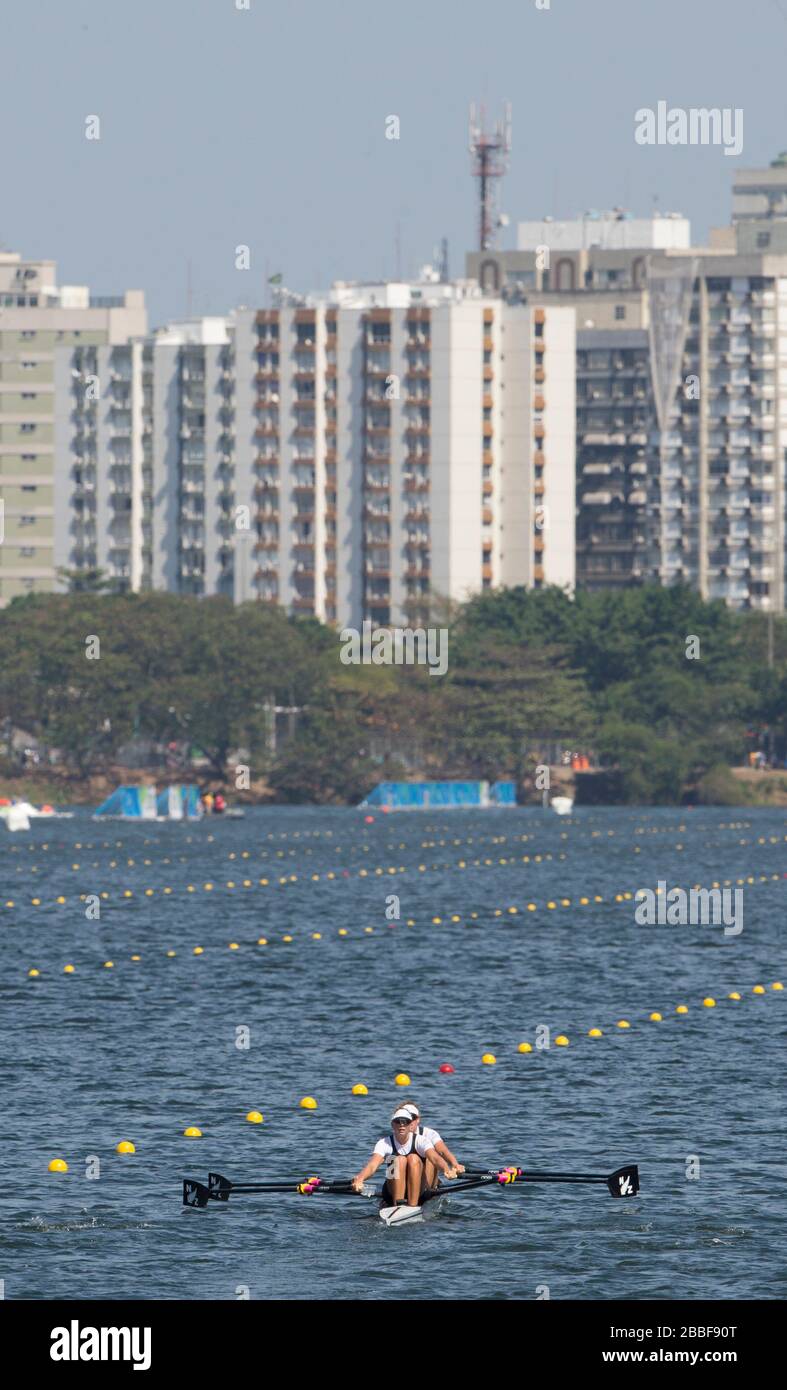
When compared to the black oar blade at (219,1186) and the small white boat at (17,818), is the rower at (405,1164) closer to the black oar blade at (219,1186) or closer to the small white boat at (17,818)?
the black oar blade at (219,1186)

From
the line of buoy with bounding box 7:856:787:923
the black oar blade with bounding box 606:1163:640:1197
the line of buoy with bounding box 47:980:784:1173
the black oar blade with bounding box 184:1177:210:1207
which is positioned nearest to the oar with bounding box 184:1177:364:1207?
the black oar blade with bounding box 184:1177:210:1207

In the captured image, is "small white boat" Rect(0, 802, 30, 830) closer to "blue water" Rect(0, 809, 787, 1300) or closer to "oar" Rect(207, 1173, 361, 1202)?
"blue water" Rect(0, 809, 787, 1300)

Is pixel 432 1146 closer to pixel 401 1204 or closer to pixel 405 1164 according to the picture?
pixel 405 1164

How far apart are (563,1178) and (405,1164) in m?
3.00

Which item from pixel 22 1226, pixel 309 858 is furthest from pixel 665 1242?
pixel 309 858

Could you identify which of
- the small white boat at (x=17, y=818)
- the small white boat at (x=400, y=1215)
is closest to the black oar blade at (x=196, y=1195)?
the small white boat at (x=400, y=1215)

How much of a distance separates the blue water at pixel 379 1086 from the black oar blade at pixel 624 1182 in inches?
15.8

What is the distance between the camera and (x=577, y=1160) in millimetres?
55250

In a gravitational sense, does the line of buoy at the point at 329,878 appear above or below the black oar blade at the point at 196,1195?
below

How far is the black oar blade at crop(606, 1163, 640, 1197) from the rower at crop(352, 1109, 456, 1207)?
2949 mm

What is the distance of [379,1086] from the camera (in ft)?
211

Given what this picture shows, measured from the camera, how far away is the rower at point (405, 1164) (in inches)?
1977
